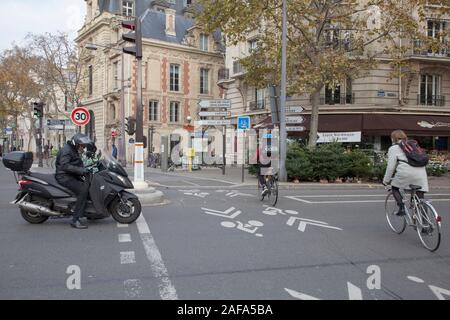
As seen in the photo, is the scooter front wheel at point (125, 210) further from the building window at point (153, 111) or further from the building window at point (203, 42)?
the building window at point (203, 42)

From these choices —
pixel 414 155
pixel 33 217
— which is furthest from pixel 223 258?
pixel 33 217

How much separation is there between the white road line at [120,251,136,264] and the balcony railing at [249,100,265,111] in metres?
25.9

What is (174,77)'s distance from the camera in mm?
46094

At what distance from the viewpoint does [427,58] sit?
2644cm

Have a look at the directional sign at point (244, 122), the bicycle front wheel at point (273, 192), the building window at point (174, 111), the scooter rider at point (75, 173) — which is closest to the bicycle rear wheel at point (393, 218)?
the bicycle front wheel at point (273, 192)

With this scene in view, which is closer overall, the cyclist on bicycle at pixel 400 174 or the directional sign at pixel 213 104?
the cyclist on bicycle at pixel 400 174

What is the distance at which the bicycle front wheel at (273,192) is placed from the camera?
1091 cm

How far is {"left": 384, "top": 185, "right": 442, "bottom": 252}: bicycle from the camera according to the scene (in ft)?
20.6

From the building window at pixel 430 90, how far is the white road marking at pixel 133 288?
26152 mm

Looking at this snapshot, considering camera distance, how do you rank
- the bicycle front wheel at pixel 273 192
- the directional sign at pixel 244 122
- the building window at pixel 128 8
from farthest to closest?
the building window at pixel 128 8
the directional sign at pixel 244 122
the bicycle front wheel at pixel 273 192

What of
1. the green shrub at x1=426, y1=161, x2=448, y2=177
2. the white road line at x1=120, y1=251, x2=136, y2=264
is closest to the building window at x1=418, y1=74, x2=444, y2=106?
the green shrub at x1=426, y1=161, x2=448, y2=177

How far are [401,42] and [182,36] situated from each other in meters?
25.9

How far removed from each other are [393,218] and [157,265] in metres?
4.41
